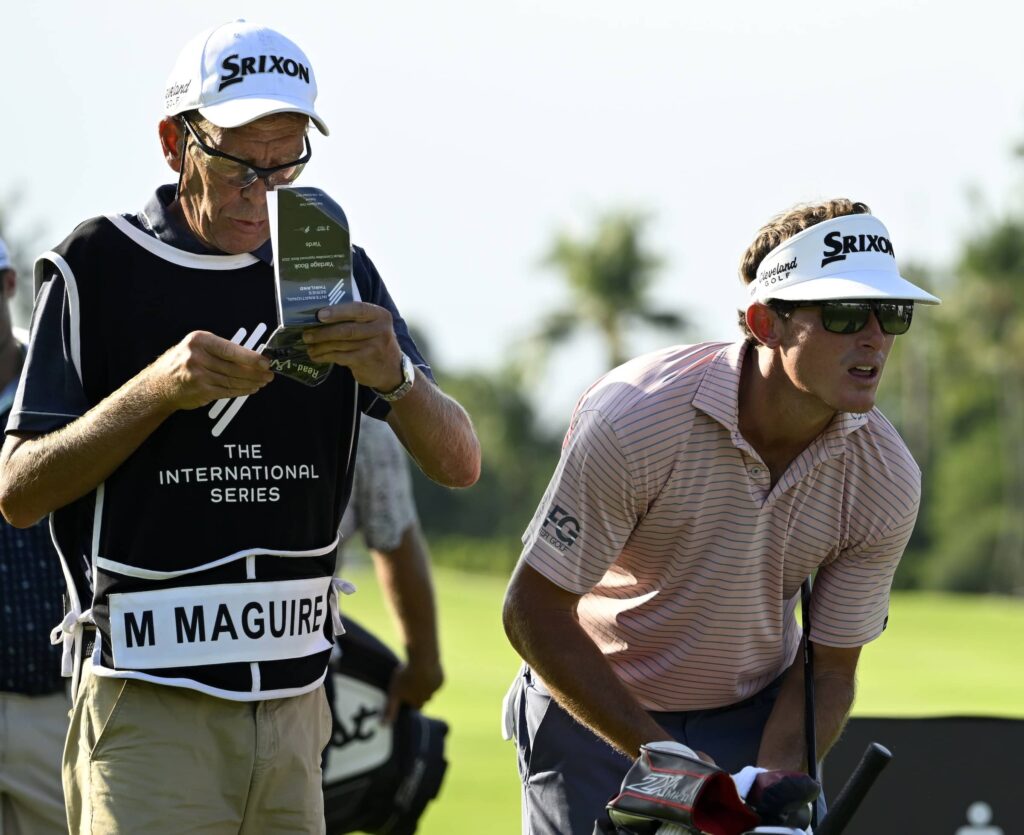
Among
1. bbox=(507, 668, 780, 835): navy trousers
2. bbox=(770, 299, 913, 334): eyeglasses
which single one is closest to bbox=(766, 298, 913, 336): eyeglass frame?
bbox=(770, 299, 913, 334): eyeglasses

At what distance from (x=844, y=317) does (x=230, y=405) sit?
1535 mm

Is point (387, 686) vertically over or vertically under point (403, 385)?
under

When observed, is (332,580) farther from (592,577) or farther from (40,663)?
(40,663)

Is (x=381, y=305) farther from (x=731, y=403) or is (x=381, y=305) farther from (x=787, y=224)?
(x=787, y=224)

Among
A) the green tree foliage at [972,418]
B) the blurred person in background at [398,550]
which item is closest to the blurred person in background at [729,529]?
the blurred person in background at [398,550]

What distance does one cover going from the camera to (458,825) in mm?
9695

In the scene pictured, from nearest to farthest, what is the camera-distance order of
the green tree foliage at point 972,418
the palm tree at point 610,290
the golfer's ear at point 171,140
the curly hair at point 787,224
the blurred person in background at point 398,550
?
the golfer's ear at point 171,140 → the curly hair at point 787,224 → the blurred person in background at point 398,550 → the green tree foliage at point 972,418 → the palm tree at point 610,290

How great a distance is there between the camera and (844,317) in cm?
436

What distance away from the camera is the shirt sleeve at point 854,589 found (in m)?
4.70

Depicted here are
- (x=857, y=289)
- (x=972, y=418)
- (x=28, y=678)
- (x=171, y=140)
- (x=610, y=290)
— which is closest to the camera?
(x=171, y=140)

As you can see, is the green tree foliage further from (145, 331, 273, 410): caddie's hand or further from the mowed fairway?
(145, 331, 273, 410): caddie's hand

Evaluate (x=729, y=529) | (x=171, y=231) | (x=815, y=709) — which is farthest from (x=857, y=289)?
(x=171, y=231)

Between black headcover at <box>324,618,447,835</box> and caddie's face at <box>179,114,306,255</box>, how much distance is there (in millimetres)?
3092

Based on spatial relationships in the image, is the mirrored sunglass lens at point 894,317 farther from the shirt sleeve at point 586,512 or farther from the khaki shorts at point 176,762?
the khaki shorts at point 176,762
